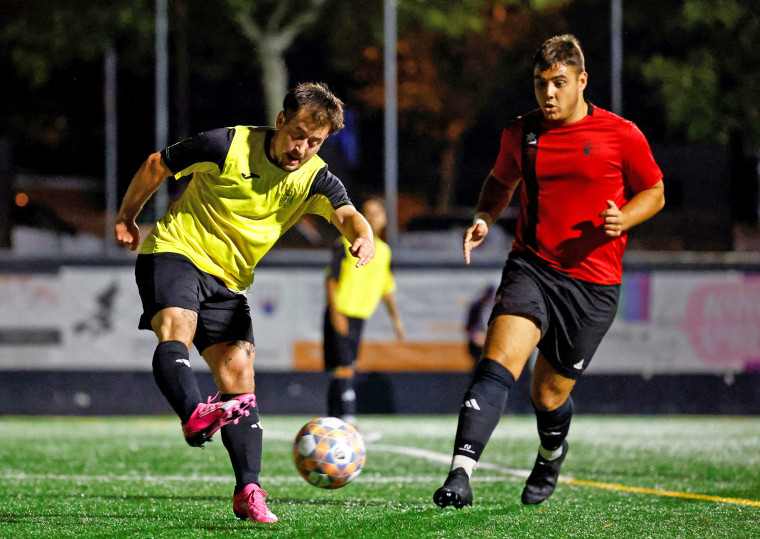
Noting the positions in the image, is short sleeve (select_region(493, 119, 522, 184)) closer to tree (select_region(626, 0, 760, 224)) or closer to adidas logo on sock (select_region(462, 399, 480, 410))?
adidas logo on sock (select_region(462, 399, 480, 410))

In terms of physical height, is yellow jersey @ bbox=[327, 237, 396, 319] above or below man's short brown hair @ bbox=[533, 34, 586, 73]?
below

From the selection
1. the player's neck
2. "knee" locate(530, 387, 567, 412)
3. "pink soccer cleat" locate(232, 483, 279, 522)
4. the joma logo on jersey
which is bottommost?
"pink soccer cleat" locate(232, 483, 279, 522)

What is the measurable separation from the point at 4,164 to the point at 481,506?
11021mm

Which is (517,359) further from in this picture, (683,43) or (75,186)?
(683,43)

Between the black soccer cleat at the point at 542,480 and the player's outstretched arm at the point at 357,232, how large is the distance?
1.54 m

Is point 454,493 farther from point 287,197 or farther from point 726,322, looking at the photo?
point 726,322

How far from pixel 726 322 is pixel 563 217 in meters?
9.56

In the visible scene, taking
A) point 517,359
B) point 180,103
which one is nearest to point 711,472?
point 517,359

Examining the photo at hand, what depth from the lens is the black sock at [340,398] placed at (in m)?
10.0

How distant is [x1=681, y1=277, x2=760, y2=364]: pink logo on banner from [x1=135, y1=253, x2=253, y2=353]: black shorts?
32.9ft

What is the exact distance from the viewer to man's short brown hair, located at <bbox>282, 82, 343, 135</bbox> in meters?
5.00

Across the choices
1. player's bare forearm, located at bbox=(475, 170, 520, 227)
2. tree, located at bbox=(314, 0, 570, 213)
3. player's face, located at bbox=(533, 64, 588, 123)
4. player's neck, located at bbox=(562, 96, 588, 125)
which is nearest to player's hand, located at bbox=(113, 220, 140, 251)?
player's bare forearm, located at bbox=(475, 170, 520, 227)

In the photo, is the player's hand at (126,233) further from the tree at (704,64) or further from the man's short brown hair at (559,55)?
the tree at (704,64)

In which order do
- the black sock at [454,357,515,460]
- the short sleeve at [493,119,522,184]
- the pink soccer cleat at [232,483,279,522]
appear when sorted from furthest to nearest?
1. the short sleeve at [493,119,522,184]
2. the pink soccer cleat at [232,483,279,522]
3. the black sock at [454,357,515,460]
